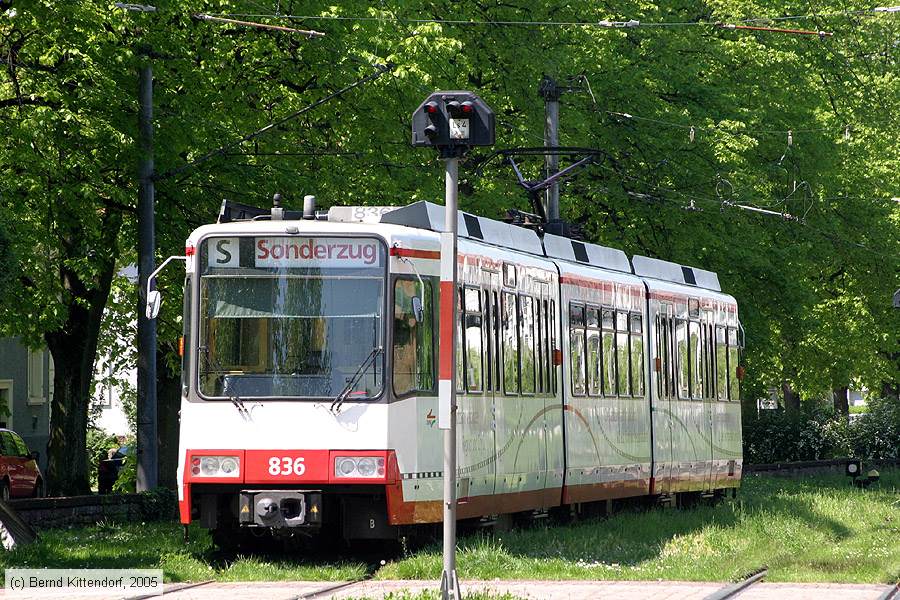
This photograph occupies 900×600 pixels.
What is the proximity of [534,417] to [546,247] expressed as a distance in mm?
2278

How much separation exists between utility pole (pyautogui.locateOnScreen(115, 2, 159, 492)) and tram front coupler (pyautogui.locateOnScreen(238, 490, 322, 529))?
9468 millimetres

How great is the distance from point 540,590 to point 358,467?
2.55m

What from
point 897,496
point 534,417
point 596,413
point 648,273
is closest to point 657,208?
point 897,496

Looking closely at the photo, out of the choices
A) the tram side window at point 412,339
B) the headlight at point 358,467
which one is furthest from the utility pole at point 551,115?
the headlight at point 358,467

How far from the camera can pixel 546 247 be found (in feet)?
65.1

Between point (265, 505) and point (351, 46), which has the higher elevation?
point (351, 46)

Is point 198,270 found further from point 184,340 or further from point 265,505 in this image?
point 265,505

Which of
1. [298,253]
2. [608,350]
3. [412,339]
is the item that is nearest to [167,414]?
[608,350]

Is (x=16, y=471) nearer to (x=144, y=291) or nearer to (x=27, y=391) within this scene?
(x=144, y=291)

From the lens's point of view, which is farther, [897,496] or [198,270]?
[897,496]

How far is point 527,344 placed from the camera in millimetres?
18375

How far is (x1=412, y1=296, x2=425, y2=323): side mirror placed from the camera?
15.5 meters

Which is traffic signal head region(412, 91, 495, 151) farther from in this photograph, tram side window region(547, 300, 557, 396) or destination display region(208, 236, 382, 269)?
tram side window region(547, 300, 557, 396)

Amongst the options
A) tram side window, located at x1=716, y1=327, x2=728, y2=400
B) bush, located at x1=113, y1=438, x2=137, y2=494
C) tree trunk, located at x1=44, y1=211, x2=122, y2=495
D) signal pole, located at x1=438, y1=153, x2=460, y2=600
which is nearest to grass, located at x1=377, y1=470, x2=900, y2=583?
tram side window, located at x1=716, y1=327, x2=728, y2=400
